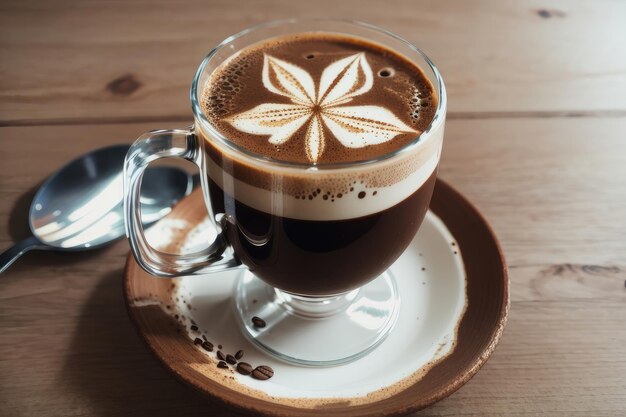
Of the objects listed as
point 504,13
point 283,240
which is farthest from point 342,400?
point 504,13

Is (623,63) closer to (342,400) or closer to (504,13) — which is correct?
(504,13)

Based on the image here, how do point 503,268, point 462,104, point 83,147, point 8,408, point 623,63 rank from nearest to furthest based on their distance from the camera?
point 8,408, point 503,268, point 83,147, point 462,104, point 623,63

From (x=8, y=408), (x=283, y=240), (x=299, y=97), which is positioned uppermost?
(x=299, y=97)

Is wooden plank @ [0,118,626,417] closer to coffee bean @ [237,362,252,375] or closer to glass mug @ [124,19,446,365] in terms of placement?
coffee bean @ [237,362,252,375]

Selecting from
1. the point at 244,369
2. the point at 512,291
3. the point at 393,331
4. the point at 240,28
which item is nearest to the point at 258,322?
the point at 244,369

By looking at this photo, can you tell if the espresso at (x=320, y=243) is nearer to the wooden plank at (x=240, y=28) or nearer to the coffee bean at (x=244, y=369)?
the coffee bean at (x=244, y=369)

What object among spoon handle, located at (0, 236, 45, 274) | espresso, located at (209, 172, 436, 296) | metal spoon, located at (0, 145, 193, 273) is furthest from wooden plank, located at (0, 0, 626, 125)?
espresso, located at (209, 172, 436, 296)

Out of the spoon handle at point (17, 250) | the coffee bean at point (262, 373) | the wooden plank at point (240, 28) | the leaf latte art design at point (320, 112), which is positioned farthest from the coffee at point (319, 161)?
the wooden plank at point (240, 28)
